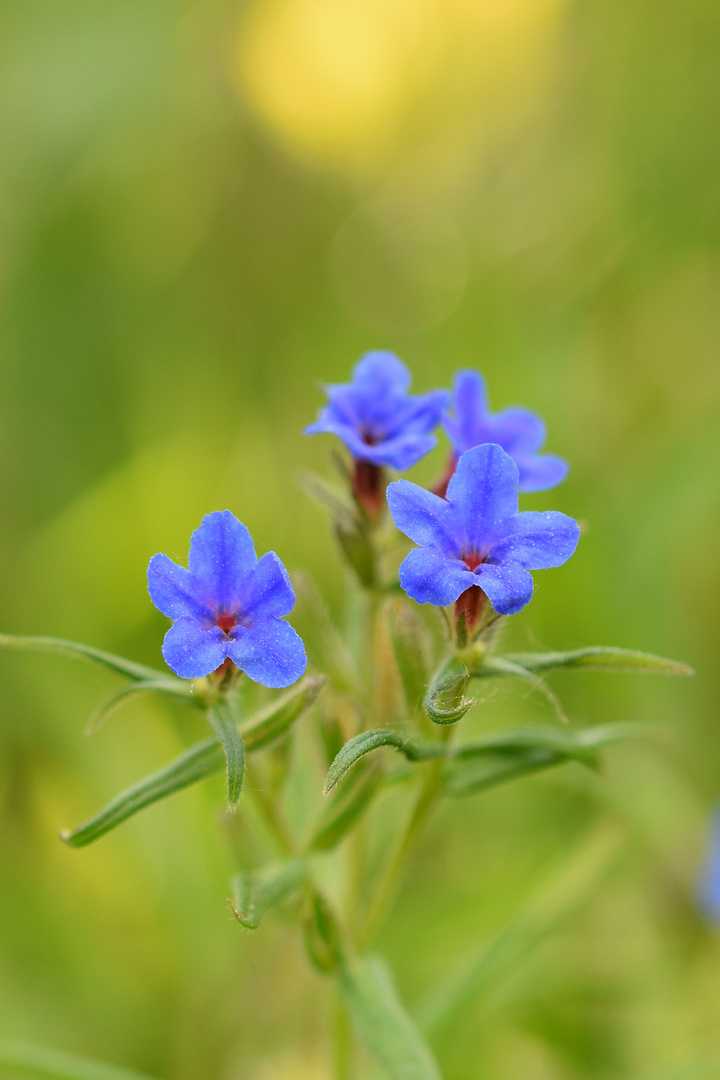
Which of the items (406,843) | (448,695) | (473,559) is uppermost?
(473,559)

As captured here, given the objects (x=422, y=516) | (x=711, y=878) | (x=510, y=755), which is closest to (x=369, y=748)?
(x=422, y=516)

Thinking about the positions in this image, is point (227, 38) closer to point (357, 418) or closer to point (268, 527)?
point (268, 527)

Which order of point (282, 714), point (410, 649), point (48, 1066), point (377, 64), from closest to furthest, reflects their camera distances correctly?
point (282, 714), point (410, 649), point (48, 1066), point (377, 64)

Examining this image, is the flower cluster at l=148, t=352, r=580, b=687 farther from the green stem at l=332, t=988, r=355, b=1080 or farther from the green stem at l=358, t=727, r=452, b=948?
the green stem at l=332, t=988, r=355, b=1080

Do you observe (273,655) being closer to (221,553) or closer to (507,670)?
(221,553)

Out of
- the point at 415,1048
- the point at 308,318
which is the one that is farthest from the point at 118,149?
the point at 415,1048

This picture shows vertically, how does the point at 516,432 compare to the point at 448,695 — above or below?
above
